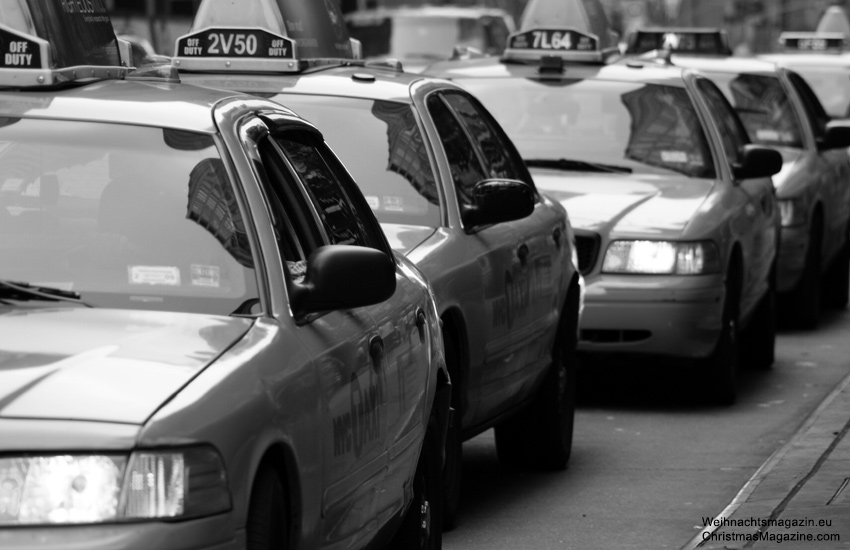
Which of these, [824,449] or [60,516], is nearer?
[60,516]

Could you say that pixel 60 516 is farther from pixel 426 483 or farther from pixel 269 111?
pixel 426 483

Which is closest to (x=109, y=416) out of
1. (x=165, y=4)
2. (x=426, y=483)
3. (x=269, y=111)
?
(x=269, y=111)

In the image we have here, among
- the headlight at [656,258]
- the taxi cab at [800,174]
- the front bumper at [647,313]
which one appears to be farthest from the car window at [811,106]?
the front bumper at [647,313]

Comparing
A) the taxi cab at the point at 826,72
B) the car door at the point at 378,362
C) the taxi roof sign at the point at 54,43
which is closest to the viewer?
the car door at the point at 378,362

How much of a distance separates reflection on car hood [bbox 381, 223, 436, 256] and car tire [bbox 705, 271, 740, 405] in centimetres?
327

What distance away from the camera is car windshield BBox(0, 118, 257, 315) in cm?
428

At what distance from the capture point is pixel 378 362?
15.6ft

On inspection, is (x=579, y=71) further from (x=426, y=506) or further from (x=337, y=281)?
(x=337, y=281)

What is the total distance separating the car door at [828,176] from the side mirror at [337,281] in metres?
9.34

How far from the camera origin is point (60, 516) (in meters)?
3.38

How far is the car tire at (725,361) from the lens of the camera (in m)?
9.81

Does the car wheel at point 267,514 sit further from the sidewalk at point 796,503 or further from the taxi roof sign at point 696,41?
the taxi roof sign at point 696,41

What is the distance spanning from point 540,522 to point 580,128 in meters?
4.05

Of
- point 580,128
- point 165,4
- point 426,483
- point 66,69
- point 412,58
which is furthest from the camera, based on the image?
point 165,4
